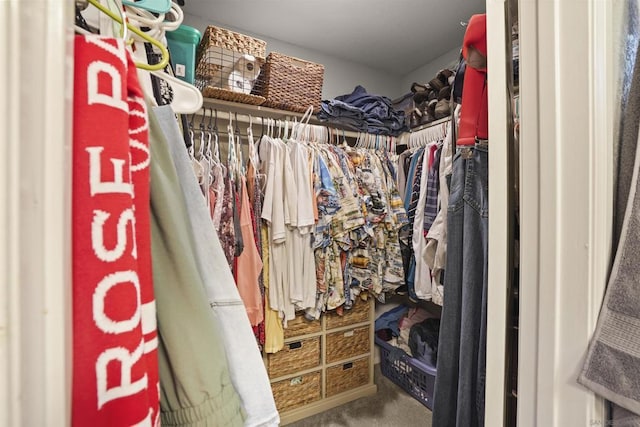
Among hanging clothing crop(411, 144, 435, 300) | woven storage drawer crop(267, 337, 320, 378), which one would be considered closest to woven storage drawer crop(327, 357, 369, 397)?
woven storage drawer crop(267, 337, 320, 378)

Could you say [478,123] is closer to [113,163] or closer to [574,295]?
[574,295]

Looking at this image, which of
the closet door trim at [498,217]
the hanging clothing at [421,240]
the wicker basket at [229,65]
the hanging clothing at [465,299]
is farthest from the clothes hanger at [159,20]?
the hanging clothing at [421,240]

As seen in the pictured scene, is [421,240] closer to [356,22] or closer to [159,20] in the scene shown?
[356,22]

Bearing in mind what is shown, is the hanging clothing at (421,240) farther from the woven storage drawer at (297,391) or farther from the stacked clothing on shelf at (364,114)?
the woven storage drawer at (297,391)

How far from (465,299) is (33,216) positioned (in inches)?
28.0

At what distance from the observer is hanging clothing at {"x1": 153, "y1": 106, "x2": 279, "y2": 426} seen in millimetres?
393

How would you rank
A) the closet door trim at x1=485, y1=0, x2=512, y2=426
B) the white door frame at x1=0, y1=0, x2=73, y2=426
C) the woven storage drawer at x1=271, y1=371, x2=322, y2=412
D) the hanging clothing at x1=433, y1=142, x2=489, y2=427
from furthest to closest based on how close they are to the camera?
the woven storage drawer at x1=271, y1=371, x2=322, y2=412
the hanging clothing at x1=433, y1=142, x2=489, y2=427
the closet door trim at x1=485, y1=0, x2=512, y2=426
the white door frame at x1=0, y1=0, x2=73, y2=426

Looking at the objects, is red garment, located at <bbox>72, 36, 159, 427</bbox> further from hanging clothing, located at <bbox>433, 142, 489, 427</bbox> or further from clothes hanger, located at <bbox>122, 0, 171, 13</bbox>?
hanging clothing, located at <bbox>433, 142, 489, 427</bbox>

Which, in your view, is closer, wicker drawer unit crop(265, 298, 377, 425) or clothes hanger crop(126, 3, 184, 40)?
clothes hanger crop(126, 3, 184, 40)

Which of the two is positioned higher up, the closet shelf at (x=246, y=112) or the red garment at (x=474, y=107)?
the closet shelf at (x=246, y=112)

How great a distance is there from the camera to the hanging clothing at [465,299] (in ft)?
2.08

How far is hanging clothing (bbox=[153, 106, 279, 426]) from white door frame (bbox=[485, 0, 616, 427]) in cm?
40

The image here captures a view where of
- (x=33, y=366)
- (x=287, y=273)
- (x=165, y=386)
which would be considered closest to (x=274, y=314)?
(x=287, y=273)

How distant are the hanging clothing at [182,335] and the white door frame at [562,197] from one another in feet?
1.46
